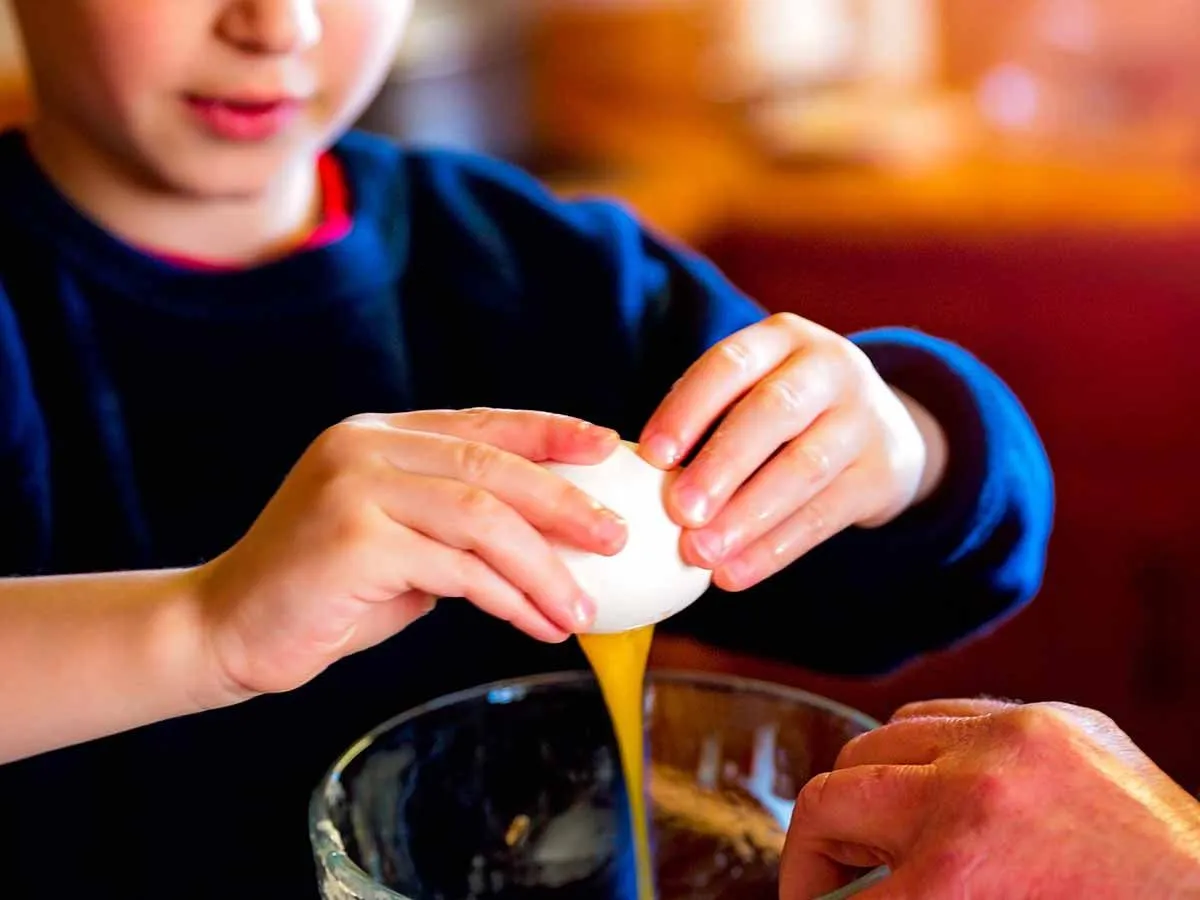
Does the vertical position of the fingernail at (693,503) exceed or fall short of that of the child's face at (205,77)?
it falls short

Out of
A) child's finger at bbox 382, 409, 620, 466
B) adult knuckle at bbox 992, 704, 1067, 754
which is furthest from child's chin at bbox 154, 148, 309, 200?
adult knuckle at bbox 992, 704, 1067, 754

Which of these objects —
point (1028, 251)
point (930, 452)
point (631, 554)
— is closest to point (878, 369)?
point (930, 452)

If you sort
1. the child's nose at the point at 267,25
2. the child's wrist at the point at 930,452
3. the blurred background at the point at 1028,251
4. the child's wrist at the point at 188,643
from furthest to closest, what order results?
the blurred background at the point at 1028,251
the child's wrist at the point at 930,452
the child's nose at the point at 267,25
the child's wrist at the point at 188,643

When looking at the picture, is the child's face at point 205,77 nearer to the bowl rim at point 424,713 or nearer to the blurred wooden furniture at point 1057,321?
the bowl rim at point 424,713

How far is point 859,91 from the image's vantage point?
2.12m

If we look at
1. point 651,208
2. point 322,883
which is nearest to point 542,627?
point 322,883

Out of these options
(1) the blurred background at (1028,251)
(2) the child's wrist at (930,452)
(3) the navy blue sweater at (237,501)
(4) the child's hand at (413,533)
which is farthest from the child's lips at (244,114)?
(1) the blurred background at (1028,251)

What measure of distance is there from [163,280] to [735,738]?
0.42 meters

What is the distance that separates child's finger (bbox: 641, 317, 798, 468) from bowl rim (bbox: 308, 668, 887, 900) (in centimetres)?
14

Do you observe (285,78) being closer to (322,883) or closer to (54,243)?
(54,243)

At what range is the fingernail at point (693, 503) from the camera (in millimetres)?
557

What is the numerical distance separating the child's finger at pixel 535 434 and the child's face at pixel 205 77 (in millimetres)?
268

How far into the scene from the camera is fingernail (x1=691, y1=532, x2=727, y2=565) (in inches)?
22.1

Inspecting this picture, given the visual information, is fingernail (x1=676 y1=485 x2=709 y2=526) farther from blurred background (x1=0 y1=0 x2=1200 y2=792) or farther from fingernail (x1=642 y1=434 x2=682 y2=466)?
blurred background (x1=0 y1=0 x2=1200 y2=792)
